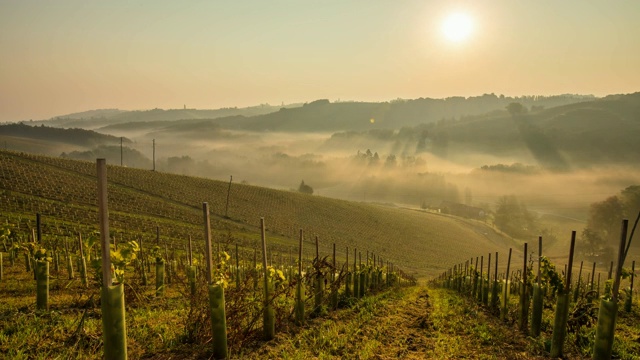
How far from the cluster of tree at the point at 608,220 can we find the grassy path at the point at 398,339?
98.0 meters

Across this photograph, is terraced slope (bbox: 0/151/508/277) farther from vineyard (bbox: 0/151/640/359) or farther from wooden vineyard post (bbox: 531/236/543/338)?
wooden vineyard post (bbox: 531/236/543/338)

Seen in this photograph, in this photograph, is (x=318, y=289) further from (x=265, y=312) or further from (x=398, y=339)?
(x=265, y=312)

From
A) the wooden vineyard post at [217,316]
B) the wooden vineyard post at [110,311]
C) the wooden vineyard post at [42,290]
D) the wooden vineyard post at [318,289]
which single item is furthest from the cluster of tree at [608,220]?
the wooden vineyard post at [110,311]

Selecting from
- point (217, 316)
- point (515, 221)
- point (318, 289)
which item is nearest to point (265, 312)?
point (217, 316)

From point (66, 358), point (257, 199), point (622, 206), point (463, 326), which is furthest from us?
point (622, 206)

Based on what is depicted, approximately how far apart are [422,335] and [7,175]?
6917 cm

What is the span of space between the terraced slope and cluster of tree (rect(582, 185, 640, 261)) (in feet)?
62.2

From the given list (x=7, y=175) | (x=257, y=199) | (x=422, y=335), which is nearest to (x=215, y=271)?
(x=422, y=335)

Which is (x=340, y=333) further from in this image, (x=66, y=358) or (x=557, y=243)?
(x=557, y=243)

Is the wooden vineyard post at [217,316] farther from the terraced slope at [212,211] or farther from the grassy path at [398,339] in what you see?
the terraced slope at [212,211]

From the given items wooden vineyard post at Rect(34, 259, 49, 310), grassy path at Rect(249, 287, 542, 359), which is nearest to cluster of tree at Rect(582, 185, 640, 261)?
grassy path at Rect(249, 287, 542, 359)

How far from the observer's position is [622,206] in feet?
333

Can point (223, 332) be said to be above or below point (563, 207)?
above

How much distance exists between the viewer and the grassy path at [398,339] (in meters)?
9.05
